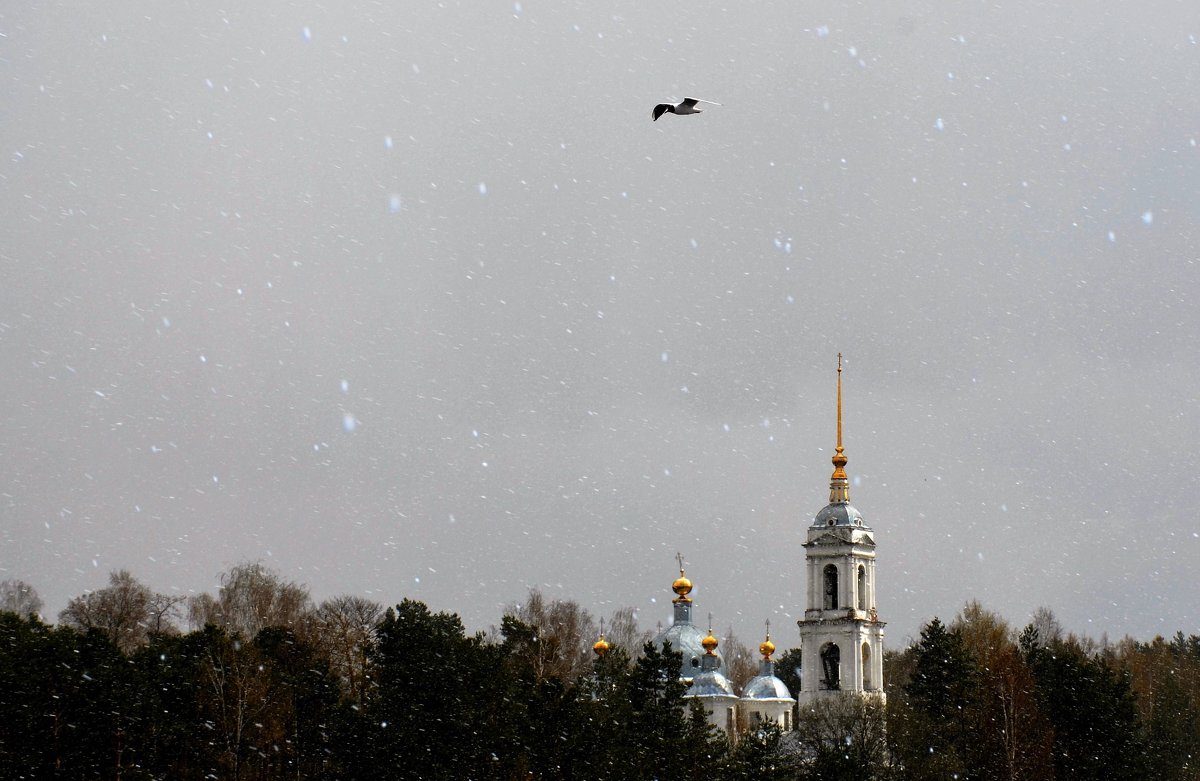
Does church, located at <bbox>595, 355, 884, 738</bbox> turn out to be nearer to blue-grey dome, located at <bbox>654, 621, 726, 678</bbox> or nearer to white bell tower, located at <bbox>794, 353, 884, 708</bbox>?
white bell tower, located at <bbox>794, 353, 884, 708</bbox>

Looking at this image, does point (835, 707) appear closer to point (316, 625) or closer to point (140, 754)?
point (316, 625)

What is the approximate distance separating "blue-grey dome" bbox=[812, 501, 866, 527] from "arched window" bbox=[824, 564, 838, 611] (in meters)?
1.87

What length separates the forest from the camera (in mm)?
52125

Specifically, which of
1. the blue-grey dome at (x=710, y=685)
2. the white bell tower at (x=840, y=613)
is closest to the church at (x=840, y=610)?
the white bell tower at (x=840, y=613)

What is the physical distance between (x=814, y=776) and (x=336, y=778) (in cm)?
1424

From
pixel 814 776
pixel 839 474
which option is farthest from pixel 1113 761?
pixel 839 474

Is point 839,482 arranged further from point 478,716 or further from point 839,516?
point 478,716

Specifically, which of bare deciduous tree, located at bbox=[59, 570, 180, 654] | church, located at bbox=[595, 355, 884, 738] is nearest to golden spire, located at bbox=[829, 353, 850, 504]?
church, located at bbox=[595, 355, 884, 738]

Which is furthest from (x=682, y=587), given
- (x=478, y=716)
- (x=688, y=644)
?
(x=478, y=716)

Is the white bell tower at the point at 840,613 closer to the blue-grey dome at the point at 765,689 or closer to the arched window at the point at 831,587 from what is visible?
the arched window at the point at 831,587

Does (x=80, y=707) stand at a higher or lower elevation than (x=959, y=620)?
lower

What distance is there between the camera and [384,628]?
62.1 meters

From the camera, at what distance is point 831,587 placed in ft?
276

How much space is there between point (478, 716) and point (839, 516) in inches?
1339
